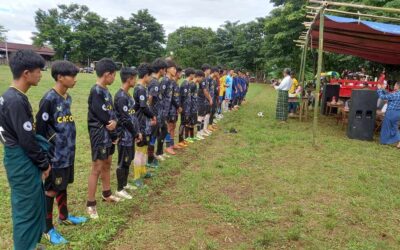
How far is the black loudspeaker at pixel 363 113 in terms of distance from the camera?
9586 mm

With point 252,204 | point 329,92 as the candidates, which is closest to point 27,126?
point 252,204

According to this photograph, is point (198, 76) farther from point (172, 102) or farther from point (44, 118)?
point (44, 118)

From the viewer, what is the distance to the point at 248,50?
47031mm

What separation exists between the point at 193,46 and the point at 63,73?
2197 inches

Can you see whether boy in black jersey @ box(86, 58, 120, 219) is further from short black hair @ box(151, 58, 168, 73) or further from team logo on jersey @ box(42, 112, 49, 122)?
short black hair @ box(151, 58, 168, 73)

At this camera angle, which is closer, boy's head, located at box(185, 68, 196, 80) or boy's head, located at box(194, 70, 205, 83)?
boy's head, located at box(185, 68, 196, 80)

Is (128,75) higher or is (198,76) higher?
(198,76)

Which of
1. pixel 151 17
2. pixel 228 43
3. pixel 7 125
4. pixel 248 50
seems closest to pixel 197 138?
pixel 7 125

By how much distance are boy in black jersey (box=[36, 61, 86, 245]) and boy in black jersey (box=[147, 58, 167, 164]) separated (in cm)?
237

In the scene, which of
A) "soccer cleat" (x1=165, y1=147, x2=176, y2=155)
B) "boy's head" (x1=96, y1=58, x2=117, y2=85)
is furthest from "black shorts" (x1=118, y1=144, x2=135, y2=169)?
"soccer cleat" (x1=165, y1=147, x2=176, y2=155)

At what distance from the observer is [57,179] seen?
3.62m

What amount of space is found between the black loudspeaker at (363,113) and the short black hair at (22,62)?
8887 mm

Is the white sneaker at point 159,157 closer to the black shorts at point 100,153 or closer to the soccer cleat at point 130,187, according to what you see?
the soccer cleat at point 130,187

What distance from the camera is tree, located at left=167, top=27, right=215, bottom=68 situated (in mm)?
53375
